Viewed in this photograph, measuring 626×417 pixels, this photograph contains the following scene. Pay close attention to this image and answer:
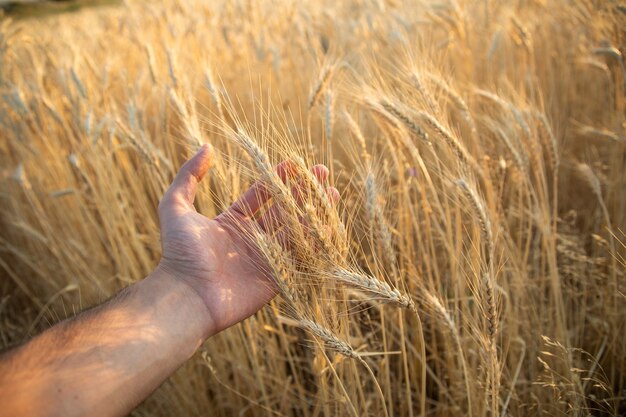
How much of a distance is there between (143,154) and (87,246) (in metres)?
0.93

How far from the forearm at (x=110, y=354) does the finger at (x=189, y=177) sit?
0.21m

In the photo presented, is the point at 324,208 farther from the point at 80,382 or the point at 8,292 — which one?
the point at 8,292

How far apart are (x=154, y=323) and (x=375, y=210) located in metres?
0.63

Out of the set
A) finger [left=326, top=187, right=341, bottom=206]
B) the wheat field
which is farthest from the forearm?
finger [left=326, top=187, right=341, bottom=206]

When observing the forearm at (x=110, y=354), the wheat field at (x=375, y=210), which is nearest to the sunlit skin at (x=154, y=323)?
the forearm at (x=110, y=354)

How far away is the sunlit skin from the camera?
89 centimetres

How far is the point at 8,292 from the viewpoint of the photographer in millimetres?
2512

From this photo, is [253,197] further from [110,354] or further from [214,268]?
[110,354]

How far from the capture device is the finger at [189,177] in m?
1.19

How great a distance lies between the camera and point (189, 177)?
1212 mm

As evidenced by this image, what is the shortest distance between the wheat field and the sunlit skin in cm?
12

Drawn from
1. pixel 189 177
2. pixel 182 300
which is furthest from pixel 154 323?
pixel 189 177

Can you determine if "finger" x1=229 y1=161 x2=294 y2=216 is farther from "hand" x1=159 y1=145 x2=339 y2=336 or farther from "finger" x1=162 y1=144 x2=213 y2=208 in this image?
"finger" x1=162 y1=144 x2=213 y2=208

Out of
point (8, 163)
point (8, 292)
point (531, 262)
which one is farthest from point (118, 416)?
point (8, 163)
